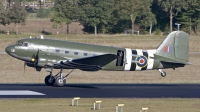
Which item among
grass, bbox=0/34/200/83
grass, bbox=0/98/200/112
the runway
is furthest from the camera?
grass, bbox=0/34/200/83

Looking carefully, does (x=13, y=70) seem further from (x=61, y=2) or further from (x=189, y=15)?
(x=189, y=15)

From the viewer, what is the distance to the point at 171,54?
33031 millimetres

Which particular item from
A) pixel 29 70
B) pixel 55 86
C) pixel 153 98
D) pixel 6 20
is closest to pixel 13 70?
pixel 29 70

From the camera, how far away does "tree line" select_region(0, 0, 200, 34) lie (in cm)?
8125

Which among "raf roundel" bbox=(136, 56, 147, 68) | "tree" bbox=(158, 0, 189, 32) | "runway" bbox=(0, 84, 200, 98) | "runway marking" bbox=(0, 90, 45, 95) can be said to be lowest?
"runway" bbox=(0, 84, 200, 98)

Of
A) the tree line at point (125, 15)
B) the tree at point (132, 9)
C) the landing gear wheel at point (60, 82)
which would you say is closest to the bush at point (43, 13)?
the tree line at point (125, 15)

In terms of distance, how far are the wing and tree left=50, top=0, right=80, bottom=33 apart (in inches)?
1935

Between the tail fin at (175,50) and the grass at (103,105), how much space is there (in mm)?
7332

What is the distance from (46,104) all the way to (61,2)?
61186 mm

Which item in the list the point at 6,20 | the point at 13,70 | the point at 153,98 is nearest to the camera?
the point at 153,98

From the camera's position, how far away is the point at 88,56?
3183 centimetres

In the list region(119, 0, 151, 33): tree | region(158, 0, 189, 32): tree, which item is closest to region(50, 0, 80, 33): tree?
region(119, 0, 151, 33): tree

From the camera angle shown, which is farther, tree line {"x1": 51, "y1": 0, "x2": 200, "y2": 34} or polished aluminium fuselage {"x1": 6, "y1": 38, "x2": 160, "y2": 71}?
tree line {"x1": 51, "y1": 0, "x2": 200, "y2": 34}

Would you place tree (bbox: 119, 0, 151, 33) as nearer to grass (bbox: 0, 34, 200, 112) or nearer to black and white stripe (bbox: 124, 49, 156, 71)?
grass (bbox: 0, 34, 200, 112)
